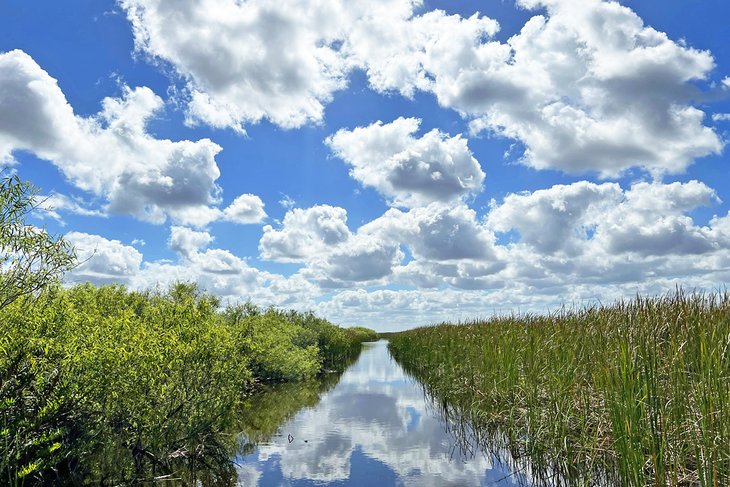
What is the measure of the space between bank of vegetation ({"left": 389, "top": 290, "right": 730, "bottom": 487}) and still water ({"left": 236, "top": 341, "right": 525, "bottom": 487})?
116 centimetres

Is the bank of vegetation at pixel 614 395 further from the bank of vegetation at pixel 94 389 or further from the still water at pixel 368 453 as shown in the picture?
the bank of vegetation at pixel 94 389

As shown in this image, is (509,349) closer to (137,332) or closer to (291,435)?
(291,435)

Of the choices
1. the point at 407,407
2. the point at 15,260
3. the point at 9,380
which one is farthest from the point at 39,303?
the point at 407,407

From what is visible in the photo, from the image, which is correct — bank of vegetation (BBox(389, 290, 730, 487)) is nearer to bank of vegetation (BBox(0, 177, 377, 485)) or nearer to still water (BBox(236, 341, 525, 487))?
still water (BBox(236, 341, 525, 487))

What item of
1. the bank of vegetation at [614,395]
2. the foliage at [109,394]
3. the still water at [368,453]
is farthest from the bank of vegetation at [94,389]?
the bank of vegetation at [614,395]

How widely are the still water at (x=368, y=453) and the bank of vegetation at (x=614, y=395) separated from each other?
116cm

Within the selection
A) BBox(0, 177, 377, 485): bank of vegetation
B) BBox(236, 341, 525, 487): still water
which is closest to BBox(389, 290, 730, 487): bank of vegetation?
BBox(236, 341, 525, 487): still water

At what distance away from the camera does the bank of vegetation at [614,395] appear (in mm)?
7270

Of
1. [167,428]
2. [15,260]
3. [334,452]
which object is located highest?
[15,260]

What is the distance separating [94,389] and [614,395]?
9982 mm

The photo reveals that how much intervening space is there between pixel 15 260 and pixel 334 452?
10.6 m

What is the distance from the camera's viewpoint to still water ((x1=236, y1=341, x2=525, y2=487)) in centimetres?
1288

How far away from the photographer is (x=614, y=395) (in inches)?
315

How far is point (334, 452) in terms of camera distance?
1571 cm
